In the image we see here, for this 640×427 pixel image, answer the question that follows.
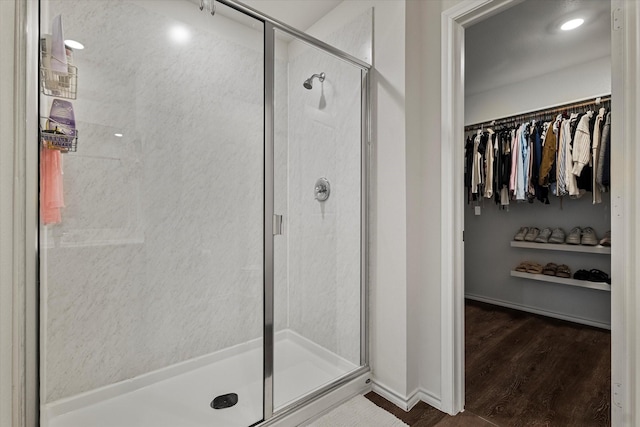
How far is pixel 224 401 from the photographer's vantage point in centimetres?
180

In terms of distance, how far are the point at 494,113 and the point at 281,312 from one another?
329 centimetres

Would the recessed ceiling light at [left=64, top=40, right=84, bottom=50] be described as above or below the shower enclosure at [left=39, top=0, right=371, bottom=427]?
above

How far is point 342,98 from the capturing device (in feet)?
6.99

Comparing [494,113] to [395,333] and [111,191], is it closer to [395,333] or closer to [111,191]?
[395,333]

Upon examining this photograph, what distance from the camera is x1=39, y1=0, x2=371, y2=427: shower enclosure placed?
5.49 ft

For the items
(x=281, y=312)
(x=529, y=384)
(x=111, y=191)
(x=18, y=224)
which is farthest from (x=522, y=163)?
(x=18, y=224)

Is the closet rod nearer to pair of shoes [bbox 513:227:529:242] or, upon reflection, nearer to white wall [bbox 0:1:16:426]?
pair of shoes [bbox 513:227:529:242]

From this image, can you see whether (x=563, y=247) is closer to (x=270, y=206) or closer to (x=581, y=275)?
(x=581, y=275)

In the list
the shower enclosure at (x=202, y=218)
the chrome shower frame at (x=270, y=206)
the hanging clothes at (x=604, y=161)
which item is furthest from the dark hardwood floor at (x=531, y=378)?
the hanging clothes at (x=604, y=161)

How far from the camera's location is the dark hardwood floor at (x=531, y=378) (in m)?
1.70

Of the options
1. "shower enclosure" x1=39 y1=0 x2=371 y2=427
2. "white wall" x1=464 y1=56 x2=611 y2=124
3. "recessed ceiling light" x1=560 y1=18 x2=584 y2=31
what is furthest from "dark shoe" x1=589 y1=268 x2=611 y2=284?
"shower enclosure" x1=39 y1=0 x2=371 y2=427

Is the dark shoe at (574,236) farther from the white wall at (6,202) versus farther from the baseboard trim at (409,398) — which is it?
the white wall at (6,202)

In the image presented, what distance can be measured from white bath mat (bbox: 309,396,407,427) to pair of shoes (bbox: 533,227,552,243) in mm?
2629

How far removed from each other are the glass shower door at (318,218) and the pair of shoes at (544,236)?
2.40 meters
